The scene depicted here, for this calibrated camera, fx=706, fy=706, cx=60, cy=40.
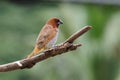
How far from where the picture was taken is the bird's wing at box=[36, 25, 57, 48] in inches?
109

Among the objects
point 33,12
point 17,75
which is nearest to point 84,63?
point 17,75

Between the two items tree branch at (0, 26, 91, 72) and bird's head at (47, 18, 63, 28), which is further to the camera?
bird's head at (47, 18, 63, 28)

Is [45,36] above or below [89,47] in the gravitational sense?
above

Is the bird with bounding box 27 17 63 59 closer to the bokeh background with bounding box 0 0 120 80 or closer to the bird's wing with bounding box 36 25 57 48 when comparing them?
the bird's wing with bounding box 36 25 57 48

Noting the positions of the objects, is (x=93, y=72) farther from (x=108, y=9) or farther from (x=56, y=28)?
(x=56, y=28)

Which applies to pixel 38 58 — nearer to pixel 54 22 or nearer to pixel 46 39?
pixel 46 39

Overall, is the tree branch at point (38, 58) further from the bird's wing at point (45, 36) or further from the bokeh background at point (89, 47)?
the bokeh background at point (89, 47)

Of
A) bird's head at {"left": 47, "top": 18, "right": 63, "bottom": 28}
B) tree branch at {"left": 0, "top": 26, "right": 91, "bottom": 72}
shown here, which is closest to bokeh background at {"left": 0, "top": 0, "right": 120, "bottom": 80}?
bird's head at {"left": 47, "top": 18, "right": 63, "bottom": 28}

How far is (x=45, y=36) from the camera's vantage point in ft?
9.14

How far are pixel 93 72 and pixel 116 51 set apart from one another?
324 mm

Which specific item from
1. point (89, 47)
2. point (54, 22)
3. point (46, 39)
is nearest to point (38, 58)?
point (46, 39)

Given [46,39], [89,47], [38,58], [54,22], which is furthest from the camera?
[89,47]

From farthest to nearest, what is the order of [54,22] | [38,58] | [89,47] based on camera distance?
1. [89,47]
2. [54,22]
3. [38,58]

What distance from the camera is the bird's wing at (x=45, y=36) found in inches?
109
